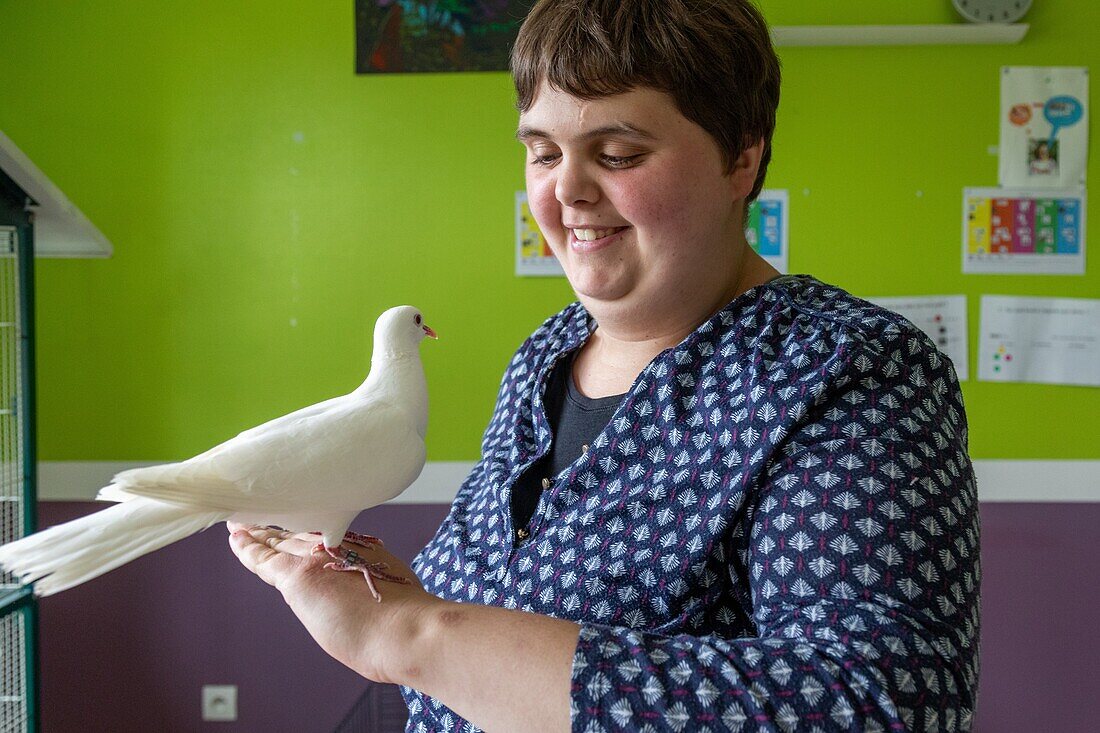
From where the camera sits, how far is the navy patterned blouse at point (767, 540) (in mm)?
585

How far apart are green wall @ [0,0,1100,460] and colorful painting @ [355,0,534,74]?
0.13ft

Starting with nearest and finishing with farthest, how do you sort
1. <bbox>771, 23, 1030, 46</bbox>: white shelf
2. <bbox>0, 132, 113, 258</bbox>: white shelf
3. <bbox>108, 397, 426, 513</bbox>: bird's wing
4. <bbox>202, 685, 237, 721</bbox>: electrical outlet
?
<bbox>108, 397, 426, 513</bbox>: bird's wing
<bbox>0, 132, 113, 258</bbox>: white shelf
<bbox>771, 23, 1030, 46</bbox>: white shelf
<bbox>202, 685, 237, 721</bbox>: electrical outlet

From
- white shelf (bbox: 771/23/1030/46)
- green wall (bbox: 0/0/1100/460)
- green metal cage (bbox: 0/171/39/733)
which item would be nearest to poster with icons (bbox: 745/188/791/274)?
green wall (bbox: 0/0/1100/460)

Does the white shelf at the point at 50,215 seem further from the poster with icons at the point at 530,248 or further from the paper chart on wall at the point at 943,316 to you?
the paper chart on wall at the point at 943,316

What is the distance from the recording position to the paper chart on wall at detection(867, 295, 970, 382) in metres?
2.34

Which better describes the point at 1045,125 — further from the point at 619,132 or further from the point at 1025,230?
the point at 619,132

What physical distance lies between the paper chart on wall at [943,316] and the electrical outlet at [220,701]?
207 cm

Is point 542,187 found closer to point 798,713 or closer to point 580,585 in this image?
point 580,585

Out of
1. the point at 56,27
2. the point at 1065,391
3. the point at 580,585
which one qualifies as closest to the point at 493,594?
the point at 580,585

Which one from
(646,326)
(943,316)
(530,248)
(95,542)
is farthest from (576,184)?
(943,316)

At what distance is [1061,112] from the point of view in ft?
7.52

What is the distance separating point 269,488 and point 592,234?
14.8 inches

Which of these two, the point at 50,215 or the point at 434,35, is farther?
the point at 434,35

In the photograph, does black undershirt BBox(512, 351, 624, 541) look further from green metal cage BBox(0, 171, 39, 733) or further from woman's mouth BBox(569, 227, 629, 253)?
green metal cage BBox(0, 171, 39, 733)
